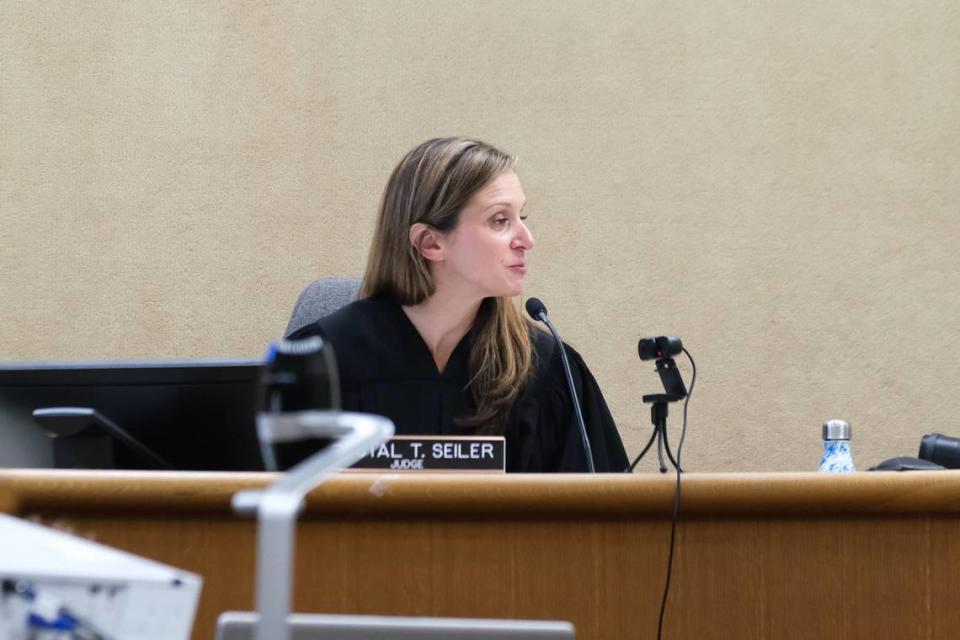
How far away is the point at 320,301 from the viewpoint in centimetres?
232

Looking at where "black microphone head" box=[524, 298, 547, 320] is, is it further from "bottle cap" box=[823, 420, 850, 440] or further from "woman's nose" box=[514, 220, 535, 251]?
"bottle cap" box=[823, 420, 850, 440]

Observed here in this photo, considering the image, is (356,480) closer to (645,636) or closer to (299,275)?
(645,636)

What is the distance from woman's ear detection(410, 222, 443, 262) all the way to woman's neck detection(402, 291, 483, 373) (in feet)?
0.25

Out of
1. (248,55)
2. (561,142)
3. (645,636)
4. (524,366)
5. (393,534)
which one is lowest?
(645,636)

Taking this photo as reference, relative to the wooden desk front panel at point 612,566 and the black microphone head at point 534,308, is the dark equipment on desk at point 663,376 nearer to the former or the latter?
the wooden desk front panel at point 612,566

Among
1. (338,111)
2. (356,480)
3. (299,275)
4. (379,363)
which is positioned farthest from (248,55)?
(356,480)

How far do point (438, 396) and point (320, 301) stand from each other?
402 mm

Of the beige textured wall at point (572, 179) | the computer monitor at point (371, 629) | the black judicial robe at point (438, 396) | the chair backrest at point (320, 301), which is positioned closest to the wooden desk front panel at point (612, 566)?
the computer monitor at point (371, 629)

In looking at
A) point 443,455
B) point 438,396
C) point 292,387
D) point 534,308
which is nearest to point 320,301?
point 438,396

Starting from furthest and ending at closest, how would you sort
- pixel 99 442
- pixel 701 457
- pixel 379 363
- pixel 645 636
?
pixel 701 457
pixel 379 363
pixel 99 442
pixel 645 636

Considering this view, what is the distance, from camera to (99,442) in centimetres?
140

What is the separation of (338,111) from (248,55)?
0.94 ft

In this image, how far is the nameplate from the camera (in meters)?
1.50

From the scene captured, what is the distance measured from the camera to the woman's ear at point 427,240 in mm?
2146
